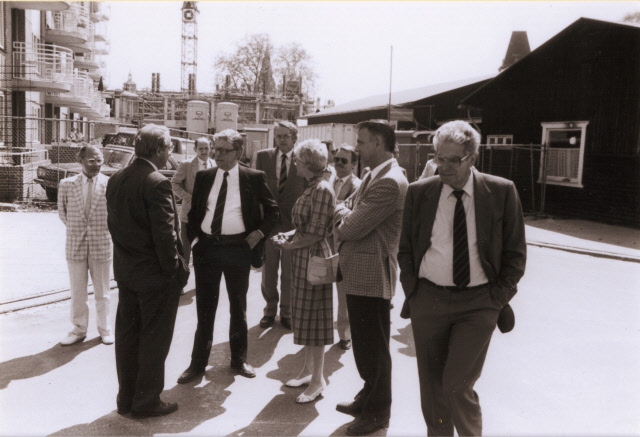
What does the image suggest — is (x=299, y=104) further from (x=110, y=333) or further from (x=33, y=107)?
(x=110, y=333)

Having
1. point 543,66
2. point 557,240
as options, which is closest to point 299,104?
point 543,66

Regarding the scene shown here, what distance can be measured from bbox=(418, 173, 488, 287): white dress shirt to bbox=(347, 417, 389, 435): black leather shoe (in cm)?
115

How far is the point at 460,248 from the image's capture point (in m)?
3.14

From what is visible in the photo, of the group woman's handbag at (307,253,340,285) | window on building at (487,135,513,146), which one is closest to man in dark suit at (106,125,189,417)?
woman's handbag at (307,253,340,285)

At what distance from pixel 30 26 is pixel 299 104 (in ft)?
172

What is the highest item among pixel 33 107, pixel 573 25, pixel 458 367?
pixel 573 25

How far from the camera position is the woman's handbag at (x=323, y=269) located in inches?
→ 163

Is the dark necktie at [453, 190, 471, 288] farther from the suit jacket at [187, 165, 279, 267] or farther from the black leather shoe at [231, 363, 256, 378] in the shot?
the black leather shoe at [231, 363, 256, 378]

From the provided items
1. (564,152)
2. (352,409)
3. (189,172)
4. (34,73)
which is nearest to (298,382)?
(352,409)

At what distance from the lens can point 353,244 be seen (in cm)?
382

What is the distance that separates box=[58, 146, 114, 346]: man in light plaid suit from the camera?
5574 mm

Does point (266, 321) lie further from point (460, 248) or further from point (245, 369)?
point (460, 248)

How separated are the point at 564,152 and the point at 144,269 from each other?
632 inches

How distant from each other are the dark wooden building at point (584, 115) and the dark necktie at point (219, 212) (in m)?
13.4
